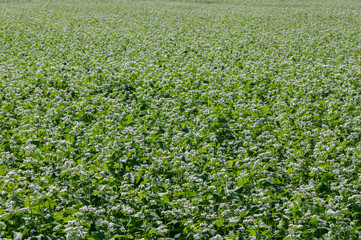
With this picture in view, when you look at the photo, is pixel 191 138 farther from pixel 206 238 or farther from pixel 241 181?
pixel 206 238

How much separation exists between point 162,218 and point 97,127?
366cm

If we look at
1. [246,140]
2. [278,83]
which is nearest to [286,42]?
[278,83]

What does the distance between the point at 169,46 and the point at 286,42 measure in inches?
245

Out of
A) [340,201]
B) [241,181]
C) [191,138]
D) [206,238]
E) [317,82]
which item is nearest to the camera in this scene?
[206,238]

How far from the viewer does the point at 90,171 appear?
680cm

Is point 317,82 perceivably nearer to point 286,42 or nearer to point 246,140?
point 246,140

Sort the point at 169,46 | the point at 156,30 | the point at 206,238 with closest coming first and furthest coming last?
the point at 206,238 < the point at 169,46 < the point at 156,30

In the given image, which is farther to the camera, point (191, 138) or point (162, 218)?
point (191, 138)

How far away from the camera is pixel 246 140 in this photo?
8422mm

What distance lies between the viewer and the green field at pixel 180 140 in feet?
18.2

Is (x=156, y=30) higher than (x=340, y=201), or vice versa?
(x=156, y=30)

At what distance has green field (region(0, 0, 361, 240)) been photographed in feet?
18.2

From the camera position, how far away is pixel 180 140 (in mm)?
8266

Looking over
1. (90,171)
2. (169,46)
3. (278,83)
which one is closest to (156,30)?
(169,46)
